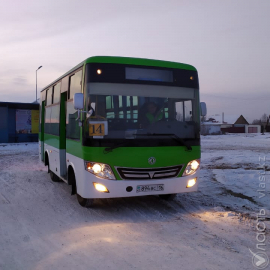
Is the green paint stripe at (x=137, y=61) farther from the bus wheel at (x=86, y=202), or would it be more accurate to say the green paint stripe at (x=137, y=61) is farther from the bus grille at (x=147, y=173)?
the bus wheel at (x=86, y=202)

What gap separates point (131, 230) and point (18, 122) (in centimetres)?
2622

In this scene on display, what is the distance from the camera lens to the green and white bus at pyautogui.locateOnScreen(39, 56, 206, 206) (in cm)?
667

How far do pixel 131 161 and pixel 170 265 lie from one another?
2.62 metres

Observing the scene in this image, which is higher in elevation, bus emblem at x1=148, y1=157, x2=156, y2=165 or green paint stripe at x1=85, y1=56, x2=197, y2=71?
green paint stripe at x1=85, y1=56, x2=197, y2=71

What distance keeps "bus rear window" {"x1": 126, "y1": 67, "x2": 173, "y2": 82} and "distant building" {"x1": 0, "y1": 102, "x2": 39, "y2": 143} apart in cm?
2414

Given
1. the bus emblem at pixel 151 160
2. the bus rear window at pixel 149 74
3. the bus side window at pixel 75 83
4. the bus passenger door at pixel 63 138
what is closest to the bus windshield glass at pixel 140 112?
the bus rear window at pixel 149 74

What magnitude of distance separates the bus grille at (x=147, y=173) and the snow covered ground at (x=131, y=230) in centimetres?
78

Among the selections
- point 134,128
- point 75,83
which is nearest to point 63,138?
point 75,83

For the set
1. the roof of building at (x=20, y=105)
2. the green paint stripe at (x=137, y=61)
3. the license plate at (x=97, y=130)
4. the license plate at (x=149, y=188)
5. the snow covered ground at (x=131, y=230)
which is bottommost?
the snow covered ground at (x=131, y=230)

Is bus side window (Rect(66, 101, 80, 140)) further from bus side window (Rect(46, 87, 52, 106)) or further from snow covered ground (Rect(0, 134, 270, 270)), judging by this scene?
bus side window (Rect(46, 87, 52, 106))

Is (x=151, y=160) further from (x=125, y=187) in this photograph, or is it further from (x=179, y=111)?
(x=179, y=111)

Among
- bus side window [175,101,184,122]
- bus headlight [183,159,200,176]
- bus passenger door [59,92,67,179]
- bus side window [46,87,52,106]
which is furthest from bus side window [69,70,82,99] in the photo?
bus side window [46,87,52,106]

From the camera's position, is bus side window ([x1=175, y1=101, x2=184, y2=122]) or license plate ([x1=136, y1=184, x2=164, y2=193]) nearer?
license plate ([x1=136, y1=184, x2=164, y2=193])

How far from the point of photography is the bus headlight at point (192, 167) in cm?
720
